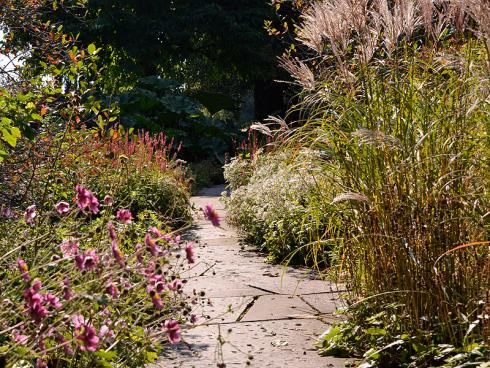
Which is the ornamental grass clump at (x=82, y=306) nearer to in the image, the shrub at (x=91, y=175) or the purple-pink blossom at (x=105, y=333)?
the purple-pink blossom at (x=105, y=333)

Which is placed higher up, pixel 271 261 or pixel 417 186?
pixel 417 186

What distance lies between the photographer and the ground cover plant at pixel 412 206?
12.2 ft

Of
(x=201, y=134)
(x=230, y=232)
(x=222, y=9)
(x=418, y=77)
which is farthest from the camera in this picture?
(x=222, y=9)

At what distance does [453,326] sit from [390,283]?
42 centimetres

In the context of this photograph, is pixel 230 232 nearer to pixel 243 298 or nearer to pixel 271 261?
pixel 271 261

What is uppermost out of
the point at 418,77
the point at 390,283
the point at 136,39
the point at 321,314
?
the point at 136,39

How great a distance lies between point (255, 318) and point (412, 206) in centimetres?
162

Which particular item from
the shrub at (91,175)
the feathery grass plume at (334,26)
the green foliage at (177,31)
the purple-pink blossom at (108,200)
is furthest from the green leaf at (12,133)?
the green foliage at (177,31)

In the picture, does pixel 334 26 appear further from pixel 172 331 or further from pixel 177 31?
pixel 177 31

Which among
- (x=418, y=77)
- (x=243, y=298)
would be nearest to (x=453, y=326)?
(x=418, y=77)

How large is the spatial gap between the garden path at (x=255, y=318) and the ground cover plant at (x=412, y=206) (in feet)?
0.97

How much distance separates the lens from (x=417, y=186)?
153 inches

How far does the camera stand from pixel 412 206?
152 inches

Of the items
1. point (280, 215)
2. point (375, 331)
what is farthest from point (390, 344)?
point (280, 215)
